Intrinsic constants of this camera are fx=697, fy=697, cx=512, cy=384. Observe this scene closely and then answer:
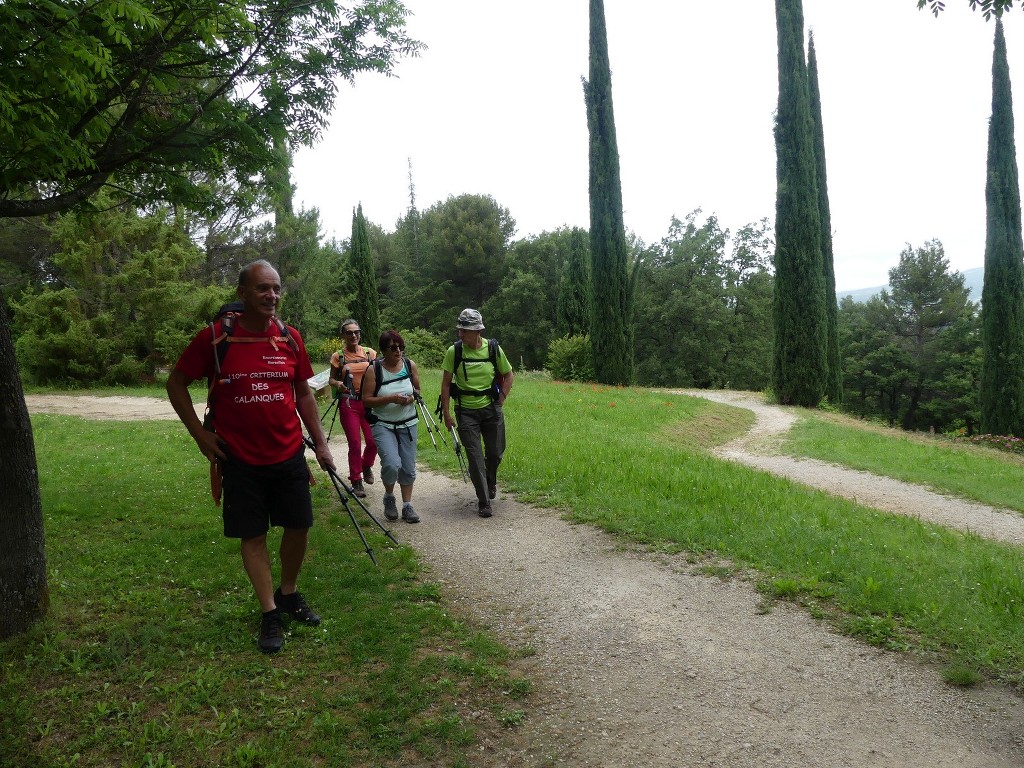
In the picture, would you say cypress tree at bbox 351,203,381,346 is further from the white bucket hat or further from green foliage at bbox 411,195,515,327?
the white bucket hat

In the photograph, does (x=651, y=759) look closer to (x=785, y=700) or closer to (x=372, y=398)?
(x=785, y=700)

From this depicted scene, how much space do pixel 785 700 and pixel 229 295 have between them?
23.0m

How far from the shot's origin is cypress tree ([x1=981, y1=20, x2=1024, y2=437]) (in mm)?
24828

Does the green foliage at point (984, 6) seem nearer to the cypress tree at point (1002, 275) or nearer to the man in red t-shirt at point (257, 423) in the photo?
the man in red t-shirt at point (257, 423)

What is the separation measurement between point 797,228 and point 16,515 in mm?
24137

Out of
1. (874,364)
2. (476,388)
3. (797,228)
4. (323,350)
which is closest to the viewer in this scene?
(476,388)

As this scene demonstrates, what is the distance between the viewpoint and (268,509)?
391 centimetres

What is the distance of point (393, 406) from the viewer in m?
6.57

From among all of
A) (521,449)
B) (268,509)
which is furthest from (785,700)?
(521,449)

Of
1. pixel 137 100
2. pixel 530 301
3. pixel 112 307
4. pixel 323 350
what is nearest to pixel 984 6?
pixel 137 100

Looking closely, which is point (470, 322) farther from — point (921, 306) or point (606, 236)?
point (921, 306)

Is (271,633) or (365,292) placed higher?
(365,292)

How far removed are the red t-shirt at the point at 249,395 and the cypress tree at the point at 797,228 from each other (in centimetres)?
2281

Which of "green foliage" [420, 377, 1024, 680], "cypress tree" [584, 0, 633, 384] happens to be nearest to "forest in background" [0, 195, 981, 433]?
"cypress tree" [584, 0, 633, 384]
